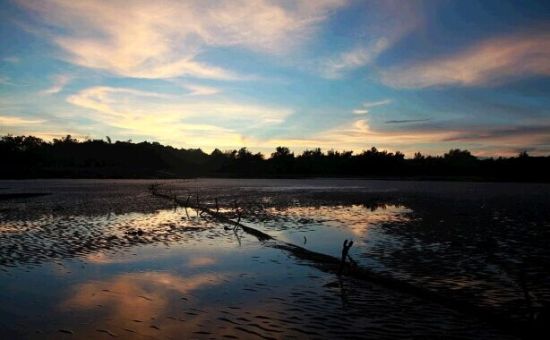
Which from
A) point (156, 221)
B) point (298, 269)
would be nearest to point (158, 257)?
point (298, 269)

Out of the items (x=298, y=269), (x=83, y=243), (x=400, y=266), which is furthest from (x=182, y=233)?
(x=400, y=266)

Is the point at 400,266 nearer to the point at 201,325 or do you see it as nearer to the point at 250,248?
the point at 250,248

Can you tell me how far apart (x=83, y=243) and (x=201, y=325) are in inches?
534

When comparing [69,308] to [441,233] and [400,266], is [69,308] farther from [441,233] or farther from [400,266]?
[441,233]

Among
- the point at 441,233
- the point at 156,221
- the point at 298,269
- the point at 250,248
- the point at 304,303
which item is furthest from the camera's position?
the point at 156,221

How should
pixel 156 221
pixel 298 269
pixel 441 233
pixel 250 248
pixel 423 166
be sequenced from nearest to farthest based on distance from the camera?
1. pixel 298 269
2. pixel 250 248
3. pixel 441 233
4. pixel 156 221
5. pixel 423 166

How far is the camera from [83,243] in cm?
2111

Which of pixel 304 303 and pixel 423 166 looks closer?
pixel 304 303

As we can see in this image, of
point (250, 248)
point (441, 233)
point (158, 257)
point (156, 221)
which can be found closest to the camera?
point (158, 257)

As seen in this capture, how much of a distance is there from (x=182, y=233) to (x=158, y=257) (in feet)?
24.0

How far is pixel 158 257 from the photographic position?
18328 mm

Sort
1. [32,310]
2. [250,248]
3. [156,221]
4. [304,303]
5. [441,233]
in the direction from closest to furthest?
[32,310], [304,303], [250,248], [441,233], [156,221]

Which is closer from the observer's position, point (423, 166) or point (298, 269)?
point (298, 269)

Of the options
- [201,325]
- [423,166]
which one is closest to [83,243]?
[201,325]
